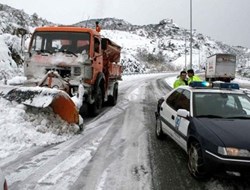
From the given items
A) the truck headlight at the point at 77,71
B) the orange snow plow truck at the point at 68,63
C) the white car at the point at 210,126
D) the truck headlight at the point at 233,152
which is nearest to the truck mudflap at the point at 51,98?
the orange snow plow truck at the point at 68,63

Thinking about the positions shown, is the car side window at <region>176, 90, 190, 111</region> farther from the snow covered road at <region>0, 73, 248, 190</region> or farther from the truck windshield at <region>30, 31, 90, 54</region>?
the truck windshield at <region>30, 31, 90, 54</region>

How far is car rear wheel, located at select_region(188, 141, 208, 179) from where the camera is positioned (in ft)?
17.8

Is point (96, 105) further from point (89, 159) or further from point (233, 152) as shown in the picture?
point (233, 152)

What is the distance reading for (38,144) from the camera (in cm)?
741

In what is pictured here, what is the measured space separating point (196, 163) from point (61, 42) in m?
6.69

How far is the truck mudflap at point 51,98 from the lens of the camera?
8.35 metres

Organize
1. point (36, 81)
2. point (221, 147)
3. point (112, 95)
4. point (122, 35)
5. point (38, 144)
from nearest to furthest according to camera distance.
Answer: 1. point (221, 147)
2. point (38, 144)
3. point (36, 81)
4. point (112, 95)
5. point (122, 35)

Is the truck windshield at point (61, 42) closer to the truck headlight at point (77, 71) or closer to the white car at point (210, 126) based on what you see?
the truck headlight at point (77, 71)

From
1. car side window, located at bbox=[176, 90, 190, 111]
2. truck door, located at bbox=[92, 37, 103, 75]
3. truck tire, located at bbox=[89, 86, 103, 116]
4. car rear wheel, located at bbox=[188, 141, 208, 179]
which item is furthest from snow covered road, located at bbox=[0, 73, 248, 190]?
truck door, located at bbox=[92, 37, 103, 75]

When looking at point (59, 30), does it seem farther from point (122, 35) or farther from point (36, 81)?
point (122, 35)

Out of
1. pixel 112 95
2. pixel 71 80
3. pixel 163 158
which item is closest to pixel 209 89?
pixel 163 158

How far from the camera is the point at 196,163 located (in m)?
5.56

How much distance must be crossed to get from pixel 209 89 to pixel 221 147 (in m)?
2.25

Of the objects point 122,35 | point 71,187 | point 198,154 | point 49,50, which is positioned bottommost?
point 71,187
